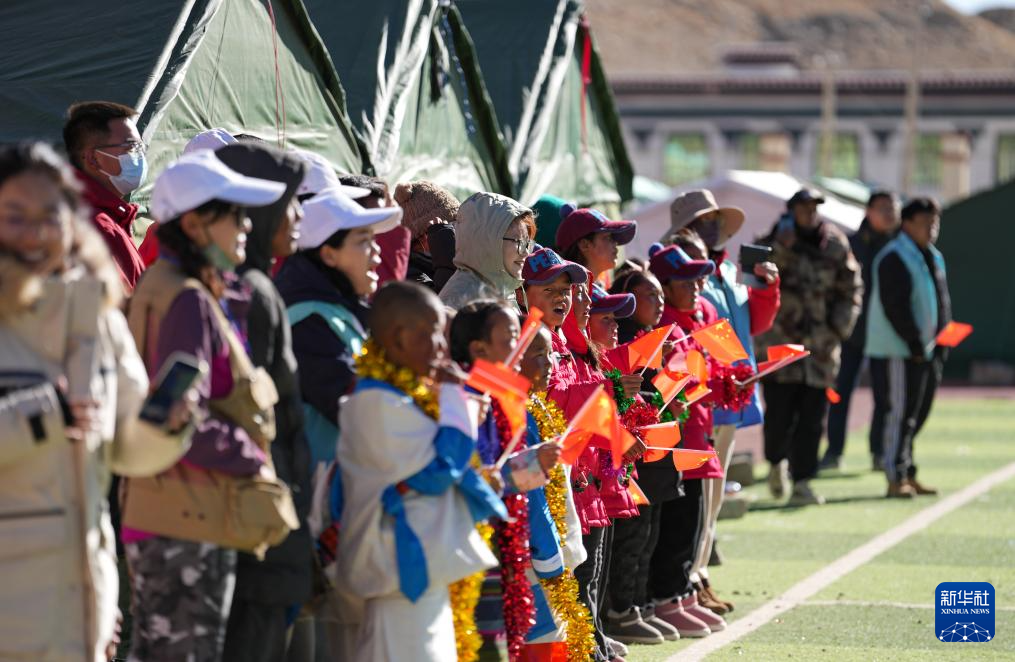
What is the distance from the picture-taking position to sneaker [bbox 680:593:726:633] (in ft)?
28.2

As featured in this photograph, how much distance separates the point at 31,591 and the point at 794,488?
30.3 ft

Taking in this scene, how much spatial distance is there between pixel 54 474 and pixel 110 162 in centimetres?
257

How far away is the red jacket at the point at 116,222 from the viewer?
670 cm

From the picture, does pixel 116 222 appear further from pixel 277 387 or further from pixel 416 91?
pixel 416 91

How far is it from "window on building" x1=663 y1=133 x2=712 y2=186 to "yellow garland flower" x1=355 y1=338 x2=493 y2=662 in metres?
67.7

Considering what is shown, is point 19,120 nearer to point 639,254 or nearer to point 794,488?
point 794,488

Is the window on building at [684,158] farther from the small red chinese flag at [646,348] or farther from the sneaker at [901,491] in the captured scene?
the small red chinese flag at [646,348]

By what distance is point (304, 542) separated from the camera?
5250 millimetres

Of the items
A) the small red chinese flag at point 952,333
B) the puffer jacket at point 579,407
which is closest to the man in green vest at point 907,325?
the small red chinese flag at point 952,333

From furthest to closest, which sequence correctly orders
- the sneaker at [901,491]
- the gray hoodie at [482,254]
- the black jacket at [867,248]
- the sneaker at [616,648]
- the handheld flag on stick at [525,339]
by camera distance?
the black jacket at [867,248] < the sneaker at [901,491] < the sneaker at [616,648] < the gray hoodie at [482,254] < the handheld flag on stick at [525,339]

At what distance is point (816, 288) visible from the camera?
1337cm

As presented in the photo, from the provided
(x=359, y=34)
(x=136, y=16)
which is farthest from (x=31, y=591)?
(x=359, y=34)

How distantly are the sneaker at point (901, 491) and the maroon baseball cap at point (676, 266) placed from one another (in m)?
5.26

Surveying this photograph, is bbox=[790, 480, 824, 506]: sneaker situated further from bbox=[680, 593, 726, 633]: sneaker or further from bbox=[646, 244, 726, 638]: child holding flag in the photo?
bbox=[680, 593, 726, 633]: sneaker
